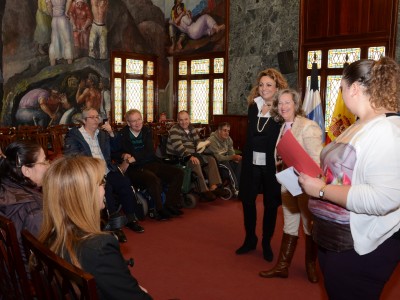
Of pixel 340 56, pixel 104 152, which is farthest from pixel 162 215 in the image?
pixel 340 56

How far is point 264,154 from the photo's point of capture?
346 cm

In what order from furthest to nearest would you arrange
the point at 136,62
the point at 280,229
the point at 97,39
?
the point at 136,62 → the point at 97,39 → the point at 280,229

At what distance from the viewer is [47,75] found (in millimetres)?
8086

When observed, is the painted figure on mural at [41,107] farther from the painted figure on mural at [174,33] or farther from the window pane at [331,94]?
the window pane at [331,94]

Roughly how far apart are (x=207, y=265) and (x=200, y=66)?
695 centimetres

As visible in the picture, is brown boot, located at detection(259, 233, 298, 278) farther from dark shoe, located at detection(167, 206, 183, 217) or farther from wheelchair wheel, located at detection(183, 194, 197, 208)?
wheelchair wheel, located at detection(183, 194, 197, 208)

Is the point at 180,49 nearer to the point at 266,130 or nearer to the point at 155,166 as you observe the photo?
the point at 155,166

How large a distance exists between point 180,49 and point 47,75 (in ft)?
10.7

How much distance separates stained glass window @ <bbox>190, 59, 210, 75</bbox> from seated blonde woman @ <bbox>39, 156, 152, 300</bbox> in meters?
8.46

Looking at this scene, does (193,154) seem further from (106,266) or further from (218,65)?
(218,65)

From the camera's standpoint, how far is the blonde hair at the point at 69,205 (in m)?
1.40

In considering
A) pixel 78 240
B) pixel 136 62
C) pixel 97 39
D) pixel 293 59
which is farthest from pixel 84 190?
pixel 136 62

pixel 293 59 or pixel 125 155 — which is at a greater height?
pixel 293 59

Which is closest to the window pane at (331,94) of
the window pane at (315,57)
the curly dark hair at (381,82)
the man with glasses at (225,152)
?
the window pane at (315,57)
